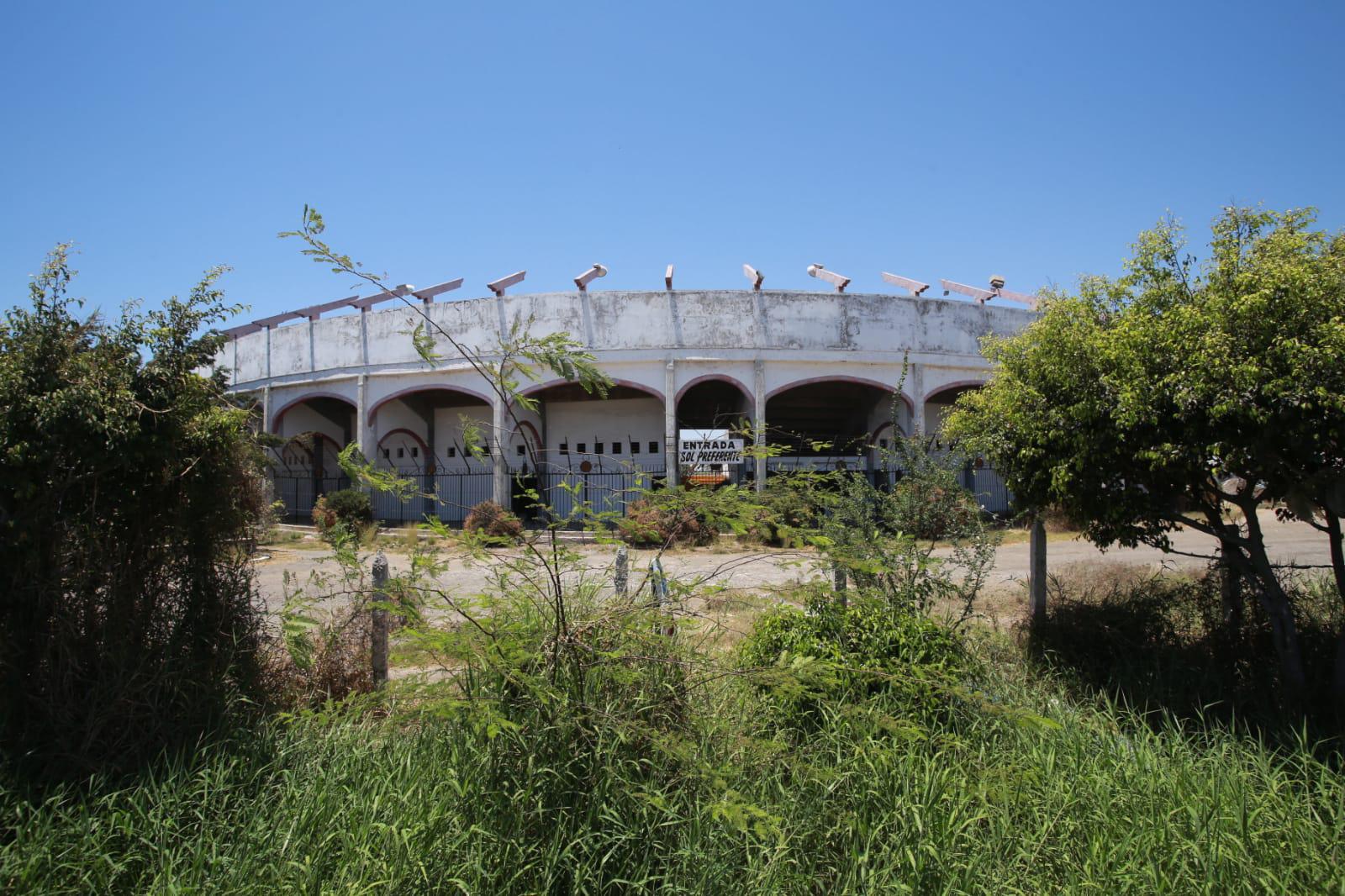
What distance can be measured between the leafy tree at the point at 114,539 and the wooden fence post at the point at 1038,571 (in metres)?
6.26

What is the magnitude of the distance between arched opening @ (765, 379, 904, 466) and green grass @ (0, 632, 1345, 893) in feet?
54.9

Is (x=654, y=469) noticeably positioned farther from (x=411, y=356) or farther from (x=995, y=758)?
(x=995, y=758)

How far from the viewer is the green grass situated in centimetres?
272

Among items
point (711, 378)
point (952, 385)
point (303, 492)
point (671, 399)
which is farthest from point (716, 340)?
point (303, 492)

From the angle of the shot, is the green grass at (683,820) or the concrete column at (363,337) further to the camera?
the concrete column at (363,337)

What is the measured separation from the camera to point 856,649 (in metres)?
3.97

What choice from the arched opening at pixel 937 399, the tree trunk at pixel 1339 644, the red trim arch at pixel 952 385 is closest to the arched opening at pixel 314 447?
the red trim arch at pixel 952 385

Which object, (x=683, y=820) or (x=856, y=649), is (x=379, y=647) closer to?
(x=683, y=820)

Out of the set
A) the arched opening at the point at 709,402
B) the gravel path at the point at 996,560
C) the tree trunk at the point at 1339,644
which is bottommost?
the gravel path at the point at 996,560

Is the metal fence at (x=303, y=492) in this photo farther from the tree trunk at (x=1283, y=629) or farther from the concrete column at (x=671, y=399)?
the tree trunk at (x=1283, y=629)

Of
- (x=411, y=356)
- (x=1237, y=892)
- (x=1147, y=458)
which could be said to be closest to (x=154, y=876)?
(x=1237, y=892)

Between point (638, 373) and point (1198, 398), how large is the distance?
16.0 metres

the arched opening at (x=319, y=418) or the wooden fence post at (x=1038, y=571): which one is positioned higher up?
the arched opening at (x=319, y=418)

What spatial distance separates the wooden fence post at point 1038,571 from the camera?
642cm
